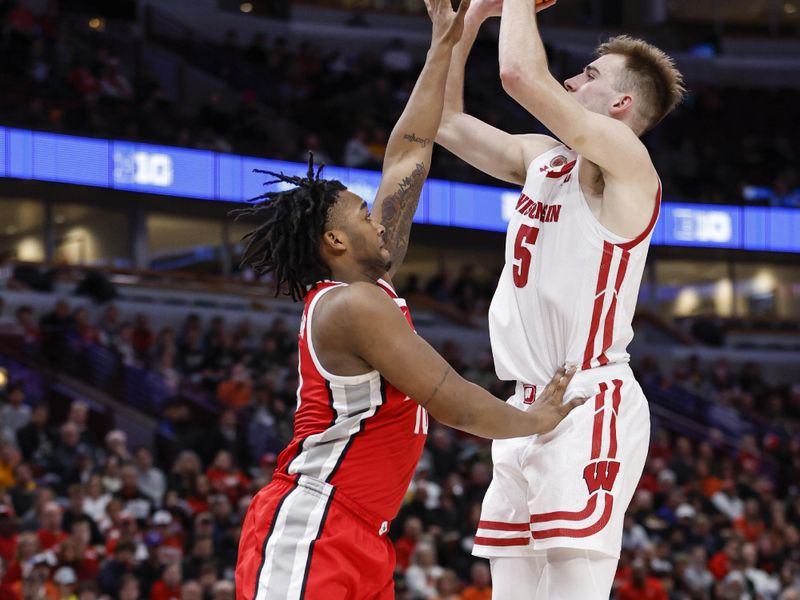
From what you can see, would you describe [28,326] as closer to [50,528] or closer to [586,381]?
[50,528]

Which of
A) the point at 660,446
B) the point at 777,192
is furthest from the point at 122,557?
the point at 777,192

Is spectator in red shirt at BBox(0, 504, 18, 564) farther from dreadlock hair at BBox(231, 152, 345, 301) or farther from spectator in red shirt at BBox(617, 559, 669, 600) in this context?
dreadlock hair at BBox(231, 152, 345, 301)

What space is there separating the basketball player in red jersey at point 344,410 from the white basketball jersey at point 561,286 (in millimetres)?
140

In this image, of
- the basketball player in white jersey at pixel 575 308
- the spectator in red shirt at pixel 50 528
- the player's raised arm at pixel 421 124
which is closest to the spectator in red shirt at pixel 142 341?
the spectator in red shirt at pixel 50 528

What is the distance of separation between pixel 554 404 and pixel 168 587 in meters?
6.44

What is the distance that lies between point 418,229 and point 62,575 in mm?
16904

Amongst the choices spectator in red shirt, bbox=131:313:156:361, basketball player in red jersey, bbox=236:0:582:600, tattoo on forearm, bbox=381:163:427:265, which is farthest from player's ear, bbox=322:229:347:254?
spectator in red shirt, bbox=131:313:156:361

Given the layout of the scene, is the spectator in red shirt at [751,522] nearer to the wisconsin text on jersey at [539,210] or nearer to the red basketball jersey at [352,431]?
the wisconsin text on jersey at [539,210]

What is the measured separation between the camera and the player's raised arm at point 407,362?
392cm

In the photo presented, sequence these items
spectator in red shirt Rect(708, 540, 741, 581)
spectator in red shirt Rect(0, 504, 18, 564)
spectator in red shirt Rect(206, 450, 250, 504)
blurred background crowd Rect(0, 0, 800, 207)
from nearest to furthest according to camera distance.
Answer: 1. spectator in red shirt Rect(0, 504, 18, 564)
2. spectator in red shirt Rect(206, 450, 250, 504)
3. spectator in red shirt Rect(708, 540, 741, 581)
4. blurred background crowd Rect(0, 0, 800, 207)

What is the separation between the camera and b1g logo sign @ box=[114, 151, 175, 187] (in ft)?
69.6

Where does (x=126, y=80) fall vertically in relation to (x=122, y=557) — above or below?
Result: above

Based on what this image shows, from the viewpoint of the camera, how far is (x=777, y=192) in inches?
1094

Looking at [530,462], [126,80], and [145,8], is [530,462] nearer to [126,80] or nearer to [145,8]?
[126,80]
